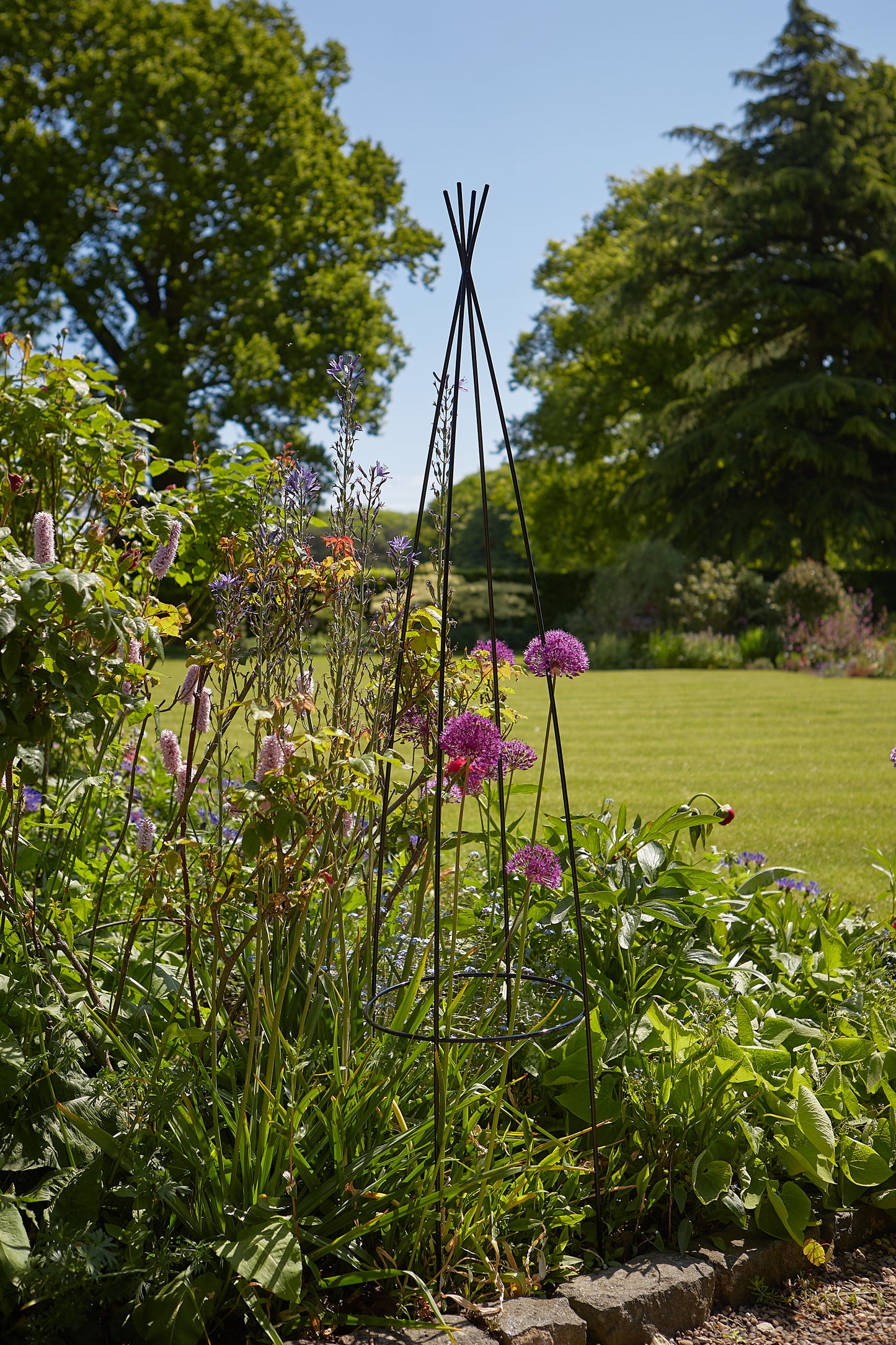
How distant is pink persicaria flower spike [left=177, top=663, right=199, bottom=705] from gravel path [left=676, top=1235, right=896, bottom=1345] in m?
1.37

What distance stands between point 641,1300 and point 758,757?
19.2 ft

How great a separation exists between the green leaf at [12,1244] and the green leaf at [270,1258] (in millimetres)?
270

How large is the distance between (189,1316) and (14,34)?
20303 mm

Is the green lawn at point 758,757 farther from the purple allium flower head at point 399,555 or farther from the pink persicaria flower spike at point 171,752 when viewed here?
the pink persicaria flower spike at point 171,752

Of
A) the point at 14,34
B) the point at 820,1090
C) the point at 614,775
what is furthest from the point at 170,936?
the point at 14,34

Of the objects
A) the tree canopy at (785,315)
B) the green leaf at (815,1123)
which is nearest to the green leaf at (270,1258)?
the green leaf at (815,1123)

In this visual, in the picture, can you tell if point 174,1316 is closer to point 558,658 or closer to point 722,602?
point 558,658

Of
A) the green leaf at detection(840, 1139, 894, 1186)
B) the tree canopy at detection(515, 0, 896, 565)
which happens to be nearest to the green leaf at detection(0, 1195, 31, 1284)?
the green leaf at detection(840, 1139, 894, 1186)

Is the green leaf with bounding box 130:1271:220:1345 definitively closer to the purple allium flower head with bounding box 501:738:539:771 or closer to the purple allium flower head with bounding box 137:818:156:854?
the purple allium flower head with bounding box 137:818:156:854

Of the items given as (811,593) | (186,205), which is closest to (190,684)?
(811,593)

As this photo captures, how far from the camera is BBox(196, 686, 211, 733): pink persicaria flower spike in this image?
1.77m

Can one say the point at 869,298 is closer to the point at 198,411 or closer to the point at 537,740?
the point at 198,411

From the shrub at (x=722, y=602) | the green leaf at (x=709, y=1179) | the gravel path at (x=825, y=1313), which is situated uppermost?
the shrub at (x=722, y=602)

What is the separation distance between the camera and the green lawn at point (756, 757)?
4824 millimetres
